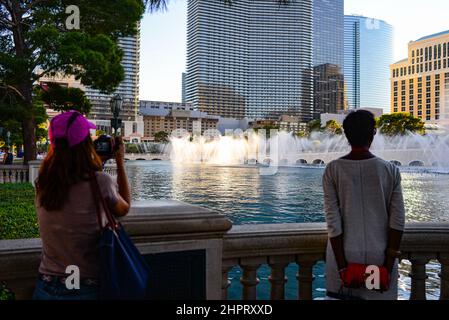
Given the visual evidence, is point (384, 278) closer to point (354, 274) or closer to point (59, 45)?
point (354, 274)

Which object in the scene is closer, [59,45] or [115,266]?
[115,266]

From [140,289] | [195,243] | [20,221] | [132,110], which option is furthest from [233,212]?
[132,110]

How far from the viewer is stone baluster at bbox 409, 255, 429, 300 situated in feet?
12.6

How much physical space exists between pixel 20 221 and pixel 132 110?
148465 millimetres

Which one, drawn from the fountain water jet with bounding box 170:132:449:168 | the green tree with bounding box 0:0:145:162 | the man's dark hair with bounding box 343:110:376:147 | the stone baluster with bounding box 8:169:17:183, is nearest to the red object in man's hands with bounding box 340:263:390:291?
the man's dark hair with bounding box 343:110:376:147

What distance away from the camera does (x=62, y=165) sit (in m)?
2.30

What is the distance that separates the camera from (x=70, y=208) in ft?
7.52

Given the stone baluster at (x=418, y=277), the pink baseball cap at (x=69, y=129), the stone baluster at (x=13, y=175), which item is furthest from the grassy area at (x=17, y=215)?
the stone baluster at (x=13, y=175)

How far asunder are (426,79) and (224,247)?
512 ft

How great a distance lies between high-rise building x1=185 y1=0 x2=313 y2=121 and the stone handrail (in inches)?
5292

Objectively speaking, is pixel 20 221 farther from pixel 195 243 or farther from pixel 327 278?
pixel 327 278

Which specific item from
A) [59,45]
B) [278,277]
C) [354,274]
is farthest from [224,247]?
[59,45]

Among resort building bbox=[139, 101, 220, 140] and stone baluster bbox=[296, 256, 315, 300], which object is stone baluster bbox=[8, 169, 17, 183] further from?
resort building bbox=[139, 101, 220, 140]

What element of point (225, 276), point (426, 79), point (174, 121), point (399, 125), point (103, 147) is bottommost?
point (225, 276)
